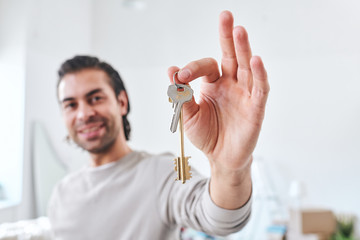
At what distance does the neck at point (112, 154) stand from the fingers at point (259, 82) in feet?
1.38

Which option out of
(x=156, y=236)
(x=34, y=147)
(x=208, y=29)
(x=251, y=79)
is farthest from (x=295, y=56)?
(x=34, y=147)

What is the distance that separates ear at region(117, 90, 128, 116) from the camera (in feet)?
1.88

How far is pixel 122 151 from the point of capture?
2.49 feet

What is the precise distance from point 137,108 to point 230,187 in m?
0.88

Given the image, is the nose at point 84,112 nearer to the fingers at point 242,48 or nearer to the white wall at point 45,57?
the fingers at point 242,48

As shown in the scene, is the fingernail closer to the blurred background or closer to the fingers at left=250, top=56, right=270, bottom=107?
the fingers at left=250, top=56, right=270, bottom=107

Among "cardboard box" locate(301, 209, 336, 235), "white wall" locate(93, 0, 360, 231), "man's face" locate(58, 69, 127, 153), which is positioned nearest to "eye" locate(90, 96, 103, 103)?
"man's face" locate(58, 69, 127, 153)

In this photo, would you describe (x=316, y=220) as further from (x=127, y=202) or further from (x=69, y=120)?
(x=69, y=120)

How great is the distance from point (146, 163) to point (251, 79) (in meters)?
0.42

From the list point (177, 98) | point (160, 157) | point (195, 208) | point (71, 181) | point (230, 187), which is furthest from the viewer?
point (71, 181)

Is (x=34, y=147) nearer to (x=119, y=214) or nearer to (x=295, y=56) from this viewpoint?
(x=119, y=214)

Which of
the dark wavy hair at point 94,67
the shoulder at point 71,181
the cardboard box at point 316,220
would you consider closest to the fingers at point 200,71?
the dark wavy hair at point 94,67

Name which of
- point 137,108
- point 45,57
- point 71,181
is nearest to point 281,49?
point 71,181

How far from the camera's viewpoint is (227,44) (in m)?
0.34
